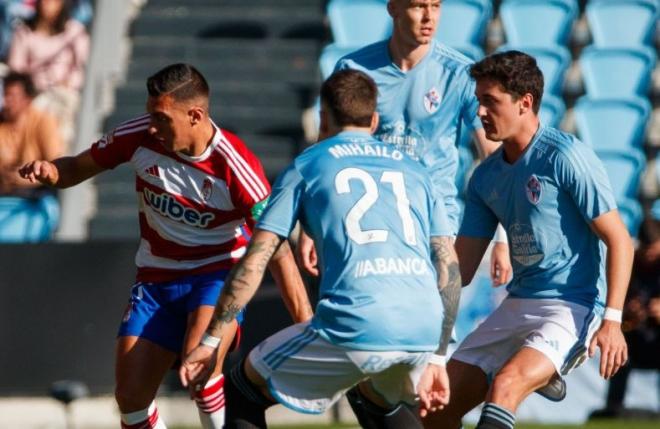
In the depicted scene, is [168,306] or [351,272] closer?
[351,272]

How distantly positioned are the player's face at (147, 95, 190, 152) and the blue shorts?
2.21ft

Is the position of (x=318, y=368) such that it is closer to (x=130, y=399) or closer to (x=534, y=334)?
(x=534, y=334)

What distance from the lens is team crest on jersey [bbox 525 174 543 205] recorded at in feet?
21.3

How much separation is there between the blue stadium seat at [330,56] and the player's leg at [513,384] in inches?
273

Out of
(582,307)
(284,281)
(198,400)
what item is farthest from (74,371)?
(582,307)

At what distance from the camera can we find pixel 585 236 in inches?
257

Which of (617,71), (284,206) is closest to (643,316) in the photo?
(617,71)

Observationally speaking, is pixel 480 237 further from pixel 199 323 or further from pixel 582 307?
pixel 199 323

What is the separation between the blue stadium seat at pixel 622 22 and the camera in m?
14.0

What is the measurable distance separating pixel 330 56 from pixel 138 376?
6.72m

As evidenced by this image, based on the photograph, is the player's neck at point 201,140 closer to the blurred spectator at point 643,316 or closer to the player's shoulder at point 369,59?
the player's shoulder at point 369,59

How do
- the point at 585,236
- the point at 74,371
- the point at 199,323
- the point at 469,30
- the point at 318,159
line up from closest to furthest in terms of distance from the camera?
the point at 318,159
the point at 585,236
the point at 199,323
the point at 74,371
the point at 469,30

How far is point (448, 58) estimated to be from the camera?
24.2 feet

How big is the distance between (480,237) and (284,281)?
0.96m
